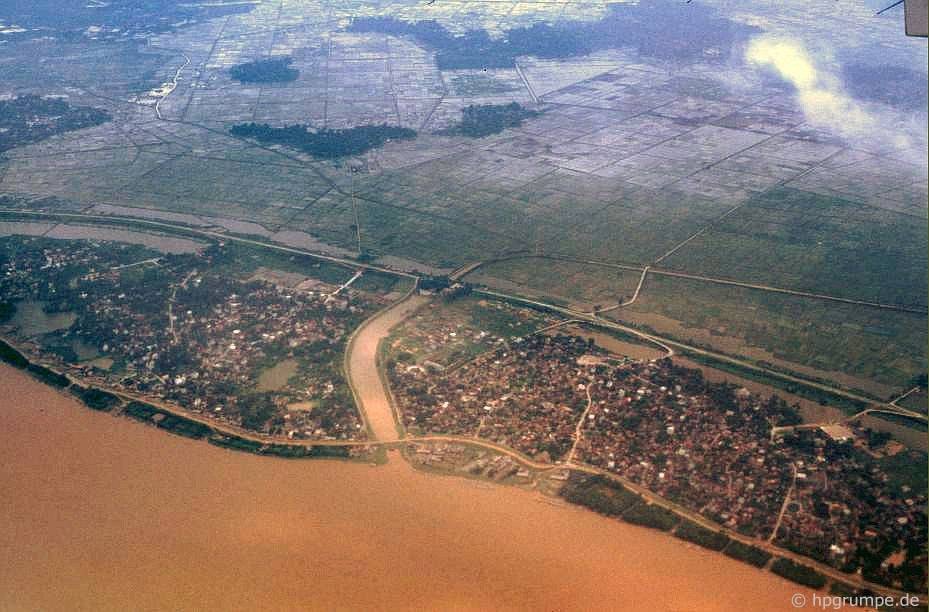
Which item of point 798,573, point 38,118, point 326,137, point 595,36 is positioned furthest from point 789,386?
point 38,118

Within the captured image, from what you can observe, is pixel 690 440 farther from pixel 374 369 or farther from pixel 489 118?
pixel 489 118

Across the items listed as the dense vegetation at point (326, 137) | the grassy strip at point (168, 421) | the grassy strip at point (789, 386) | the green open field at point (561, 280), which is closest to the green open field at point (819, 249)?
the green open field at point (561, 280)

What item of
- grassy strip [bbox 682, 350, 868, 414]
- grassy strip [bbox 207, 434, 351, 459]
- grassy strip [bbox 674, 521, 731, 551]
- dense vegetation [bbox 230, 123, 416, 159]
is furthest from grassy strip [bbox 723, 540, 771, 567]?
dense vegetation [bbox 230, 123, 416, 159]

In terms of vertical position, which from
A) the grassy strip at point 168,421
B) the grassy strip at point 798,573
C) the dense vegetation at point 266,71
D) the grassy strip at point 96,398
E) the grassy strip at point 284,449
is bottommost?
the grassy strip at point 798,573

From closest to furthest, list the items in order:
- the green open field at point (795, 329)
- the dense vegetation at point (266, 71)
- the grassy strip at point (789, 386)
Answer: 1. the grassy strip at point (789, 386)
2. the green open field at point (795, 329)
3. the dense vegetation at point (266, 71)

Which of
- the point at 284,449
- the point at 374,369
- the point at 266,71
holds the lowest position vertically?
the point at 284,449

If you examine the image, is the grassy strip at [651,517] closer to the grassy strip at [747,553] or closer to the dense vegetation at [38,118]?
the grassy strip at [747,553]

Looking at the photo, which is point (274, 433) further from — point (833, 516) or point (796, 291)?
point (796, 291)
